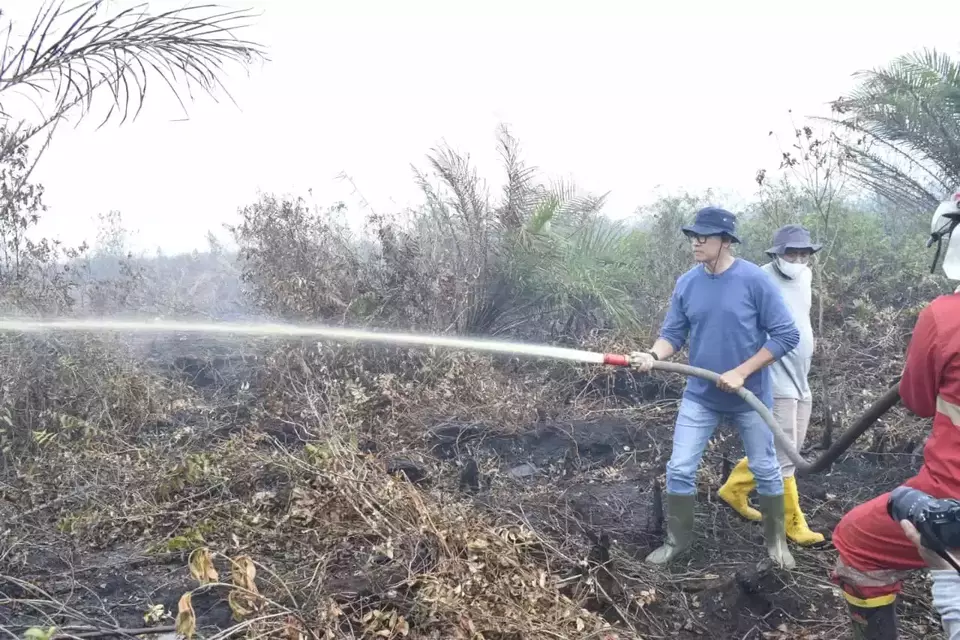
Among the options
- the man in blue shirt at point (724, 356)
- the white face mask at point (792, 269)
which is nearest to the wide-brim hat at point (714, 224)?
the man in blue shirt at point (724, 356)

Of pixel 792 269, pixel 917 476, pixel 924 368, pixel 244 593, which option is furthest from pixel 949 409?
pixel 244 593

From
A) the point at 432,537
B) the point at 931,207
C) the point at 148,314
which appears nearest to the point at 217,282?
the point at 148,314

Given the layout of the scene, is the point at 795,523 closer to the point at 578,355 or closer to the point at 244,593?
the point at 578,355

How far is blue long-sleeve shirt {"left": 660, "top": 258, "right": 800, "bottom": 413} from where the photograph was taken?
408cm

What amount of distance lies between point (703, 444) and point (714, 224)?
1208mm

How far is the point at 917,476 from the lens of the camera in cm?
267

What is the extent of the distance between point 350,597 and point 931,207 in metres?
9.11

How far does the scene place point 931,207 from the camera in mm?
9484

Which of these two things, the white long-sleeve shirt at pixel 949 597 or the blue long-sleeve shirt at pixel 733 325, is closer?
the white long-sleeve shirt at pixel 949 597

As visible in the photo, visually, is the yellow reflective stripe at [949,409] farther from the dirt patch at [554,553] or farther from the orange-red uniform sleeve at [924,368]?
the dirt patch at [554,553]

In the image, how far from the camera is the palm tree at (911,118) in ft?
27.8

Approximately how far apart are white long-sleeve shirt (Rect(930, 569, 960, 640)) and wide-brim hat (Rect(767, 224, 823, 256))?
2.56 metres

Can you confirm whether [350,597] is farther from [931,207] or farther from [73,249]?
[931,207]

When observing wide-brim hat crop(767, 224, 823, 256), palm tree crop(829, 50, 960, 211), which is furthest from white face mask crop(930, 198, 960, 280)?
palm tree crop(829, 50, 960, 211)
